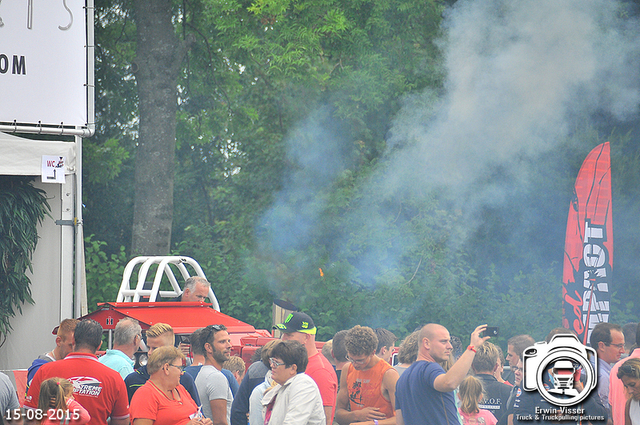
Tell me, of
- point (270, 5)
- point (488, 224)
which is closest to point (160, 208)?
point (270, 5)

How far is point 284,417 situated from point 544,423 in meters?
1.53

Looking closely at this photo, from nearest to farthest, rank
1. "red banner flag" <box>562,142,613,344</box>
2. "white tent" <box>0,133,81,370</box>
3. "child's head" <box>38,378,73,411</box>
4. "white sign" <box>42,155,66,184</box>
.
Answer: "child's head" <box>38,378,73,411</box> → "white sign" <box>42,155,66,184</box> → "white tent" <box>0,133,81,370</box> → "red banner flag" <box>562,142,613,344</box>

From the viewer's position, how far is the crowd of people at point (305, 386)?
12.1ft

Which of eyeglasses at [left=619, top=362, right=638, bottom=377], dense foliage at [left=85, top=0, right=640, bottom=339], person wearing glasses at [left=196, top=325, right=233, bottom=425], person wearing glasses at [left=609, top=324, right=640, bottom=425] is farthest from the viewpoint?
dense foliage at [left=85, top=0, right=640, bottom=339]

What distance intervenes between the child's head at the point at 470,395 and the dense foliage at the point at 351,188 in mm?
7025

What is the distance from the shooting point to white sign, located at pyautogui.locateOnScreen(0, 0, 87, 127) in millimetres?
6027

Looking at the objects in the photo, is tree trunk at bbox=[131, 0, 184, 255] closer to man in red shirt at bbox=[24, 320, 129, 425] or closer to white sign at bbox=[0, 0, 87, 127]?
white sign at bbox=[0, 0, 87, 127]

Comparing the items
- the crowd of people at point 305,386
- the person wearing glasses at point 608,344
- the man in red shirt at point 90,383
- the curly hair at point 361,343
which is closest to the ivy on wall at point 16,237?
the crowd of people at point 305,386

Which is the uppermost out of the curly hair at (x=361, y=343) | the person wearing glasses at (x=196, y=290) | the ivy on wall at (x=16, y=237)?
the ivy on wall at (x=16, y=237)

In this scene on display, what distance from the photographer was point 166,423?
364 cm

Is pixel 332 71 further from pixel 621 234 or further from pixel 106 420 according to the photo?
pixel 106 420

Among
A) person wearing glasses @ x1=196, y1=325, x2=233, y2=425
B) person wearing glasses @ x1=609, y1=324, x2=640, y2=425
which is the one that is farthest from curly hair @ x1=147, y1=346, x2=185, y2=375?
person wearing glasses @ x1=609, y1=324, x2=640, y2=425

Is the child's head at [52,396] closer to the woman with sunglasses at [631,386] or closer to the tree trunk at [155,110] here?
the woman with sunglasses at [631,386]

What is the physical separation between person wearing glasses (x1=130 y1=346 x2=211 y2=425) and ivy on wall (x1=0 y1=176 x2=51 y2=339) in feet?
9.38
